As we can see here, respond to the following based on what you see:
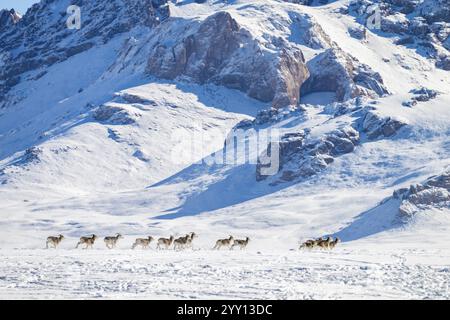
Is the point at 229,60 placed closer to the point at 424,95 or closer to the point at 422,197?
the point at 424,95

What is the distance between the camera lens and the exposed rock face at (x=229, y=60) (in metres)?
190


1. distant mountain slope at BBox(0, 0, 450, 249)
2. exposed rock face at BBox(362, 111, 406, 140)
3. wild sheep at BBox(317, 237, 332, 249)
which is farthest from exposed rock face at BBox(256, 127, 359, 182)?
wild sheep at BBox(317, 237, 332, 249)

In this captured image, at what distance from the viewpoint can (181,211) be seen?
11919 cm

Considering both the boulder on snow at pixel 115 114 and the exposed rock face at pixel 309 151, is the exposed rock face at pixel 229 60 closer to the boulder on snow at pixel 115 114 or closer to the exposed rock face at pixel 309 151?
the boulder on snow at pixel 115 114

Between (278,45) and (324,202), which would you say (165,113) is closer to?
(278,45)

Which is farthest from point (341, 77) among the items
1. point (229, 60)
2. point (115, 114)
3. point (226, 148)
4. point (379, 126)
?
point (379, 126)

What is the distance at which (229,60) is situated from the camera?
194750 mm

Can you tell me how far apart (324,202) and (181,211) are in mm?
20609

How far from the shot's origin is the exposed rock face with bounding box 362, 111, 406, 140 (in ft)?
445

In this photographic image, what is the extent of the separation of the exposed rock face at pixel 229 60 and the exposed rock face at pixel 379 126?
50.6m

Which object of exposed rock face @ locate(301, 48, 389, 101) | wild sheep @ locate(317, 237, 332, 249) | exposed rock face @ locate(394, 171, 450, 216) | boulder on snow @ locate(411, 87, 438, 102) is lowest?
exposed rock face @ locate(394, 171, 450, 216)

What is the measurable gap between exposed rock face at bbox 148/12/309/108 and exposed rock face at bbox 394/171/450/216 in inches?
3714

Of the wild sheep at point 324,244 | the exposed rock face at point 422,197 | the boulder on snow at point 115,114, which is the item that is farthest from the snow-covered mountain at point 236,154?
the wild sheep at point 324,244

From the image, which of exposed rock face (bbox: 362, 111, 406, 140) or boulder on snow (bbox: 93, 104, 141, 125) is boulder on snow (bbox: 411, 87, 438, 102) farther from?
boulder on snow (bbox: 93, 104, 141, 125)
